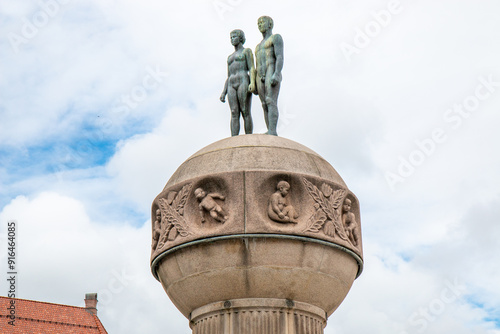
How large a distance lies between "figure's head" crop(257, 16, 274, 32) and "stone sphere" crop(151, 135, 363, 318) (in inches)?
89.1

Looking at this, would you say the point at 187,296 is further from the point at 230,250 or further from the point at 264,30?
the point at 264,30

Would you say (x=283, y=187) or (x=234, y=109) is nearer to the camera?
(x=283, y=187)

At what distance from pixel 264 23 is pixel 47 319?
84.9 ft

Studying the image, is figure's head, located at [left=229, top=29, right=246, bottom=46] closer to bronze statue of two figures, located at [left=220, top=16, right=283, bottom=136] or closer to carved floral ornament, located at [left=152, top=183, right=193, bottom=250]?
bronze statue of two figures, located at [left=220, top=16, right=283, bottom=136]

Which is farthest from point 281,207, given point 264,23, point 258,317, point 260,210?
point 264,23

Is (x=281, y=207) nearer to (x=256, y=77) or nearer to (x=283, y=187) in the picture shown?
(x=283, y=187)

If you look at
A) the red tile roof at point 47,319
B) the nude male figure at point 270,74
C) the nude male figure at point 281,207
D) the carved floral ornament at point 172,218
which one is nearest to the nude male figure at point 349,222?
the nude male figure at point 281,207

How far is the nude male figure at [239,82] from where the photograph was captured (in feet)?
43.1

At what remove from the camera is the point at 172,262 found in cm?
1132

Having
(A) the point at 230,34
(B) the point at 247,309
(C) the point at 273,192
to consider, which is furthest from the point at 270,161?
(A) the point at 230,34

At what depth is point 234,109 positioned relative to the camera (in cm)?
1331

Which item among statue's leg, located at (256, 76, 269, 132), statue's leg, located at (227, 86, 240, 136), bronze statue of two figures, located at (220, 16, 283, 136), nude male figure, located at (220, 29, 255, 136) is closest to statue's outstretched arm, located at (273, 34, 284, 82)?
bronze statue of two figures, located at (220, 16, 283, 136)

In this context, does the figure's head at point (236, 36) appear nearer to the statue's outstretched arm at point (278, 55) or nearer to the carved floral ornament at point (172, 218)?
the statue's outstretched arm at point (278, 55)

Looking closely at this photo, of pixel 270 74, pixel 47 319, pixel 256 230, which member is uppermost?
pixel 47 319
